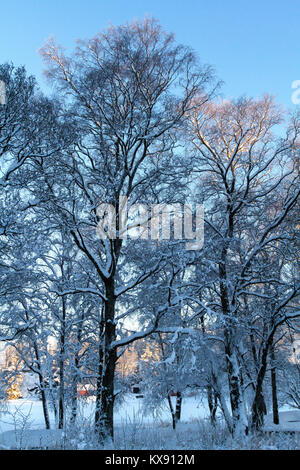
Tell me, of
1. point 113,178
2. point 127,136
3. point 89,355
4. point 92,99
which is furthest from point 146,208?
point 89,355

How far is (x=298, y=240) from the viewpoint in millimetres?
10102

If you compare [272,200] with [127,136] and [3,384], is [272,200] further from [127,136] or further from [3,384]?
[3,384]

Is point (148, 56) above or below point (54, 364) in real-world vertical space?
above

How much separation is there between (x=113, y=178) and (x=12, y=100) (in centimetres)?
304
